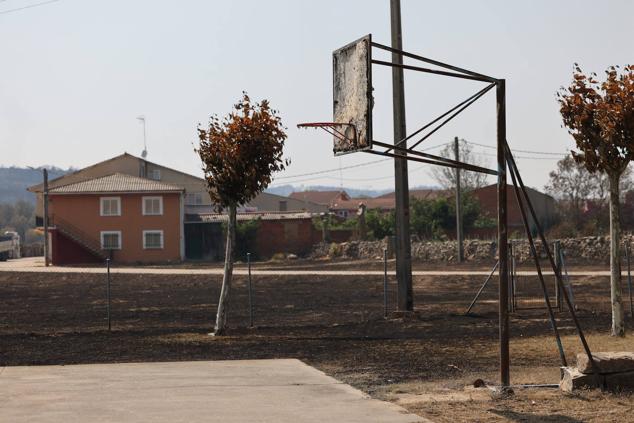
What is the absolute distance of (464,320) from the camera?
23.4 metres

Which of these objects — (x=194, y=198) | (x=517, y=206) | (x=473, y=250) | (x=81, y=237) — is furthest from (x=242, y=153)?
(x=194, y=198)

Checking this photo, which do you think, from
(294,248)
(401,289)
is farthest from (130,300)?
(294,248)

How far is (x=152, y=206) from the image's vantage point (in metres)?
68.8

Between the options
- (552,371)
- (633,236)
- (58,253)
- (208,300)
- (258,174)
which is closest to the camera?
(552,371)

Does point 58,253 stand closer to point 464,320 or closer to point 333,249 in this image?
point 333,249

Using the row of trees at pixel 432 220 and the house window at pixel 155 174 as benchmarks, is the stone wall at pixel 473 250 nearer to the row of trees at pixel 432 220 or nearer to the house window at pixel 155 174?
the row of trees at pixel 432 220

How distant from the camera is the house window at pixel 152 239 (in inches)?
2696

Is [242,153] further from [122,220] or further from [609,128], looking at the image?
[122,220]

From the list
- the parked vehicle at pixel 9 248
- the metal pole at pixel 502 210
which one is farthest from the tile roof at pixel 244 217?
the metal pole at pixel 502 210

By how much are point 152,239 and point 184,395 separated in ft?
188

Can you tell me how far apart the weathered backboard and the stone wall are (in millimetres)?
34940

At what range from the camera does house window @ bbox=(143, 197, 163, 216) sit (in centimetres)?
6869

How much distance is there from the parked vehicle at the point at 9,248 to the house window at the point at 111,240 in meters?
17.4

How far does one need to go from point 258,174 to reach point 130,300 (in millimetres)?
14335
